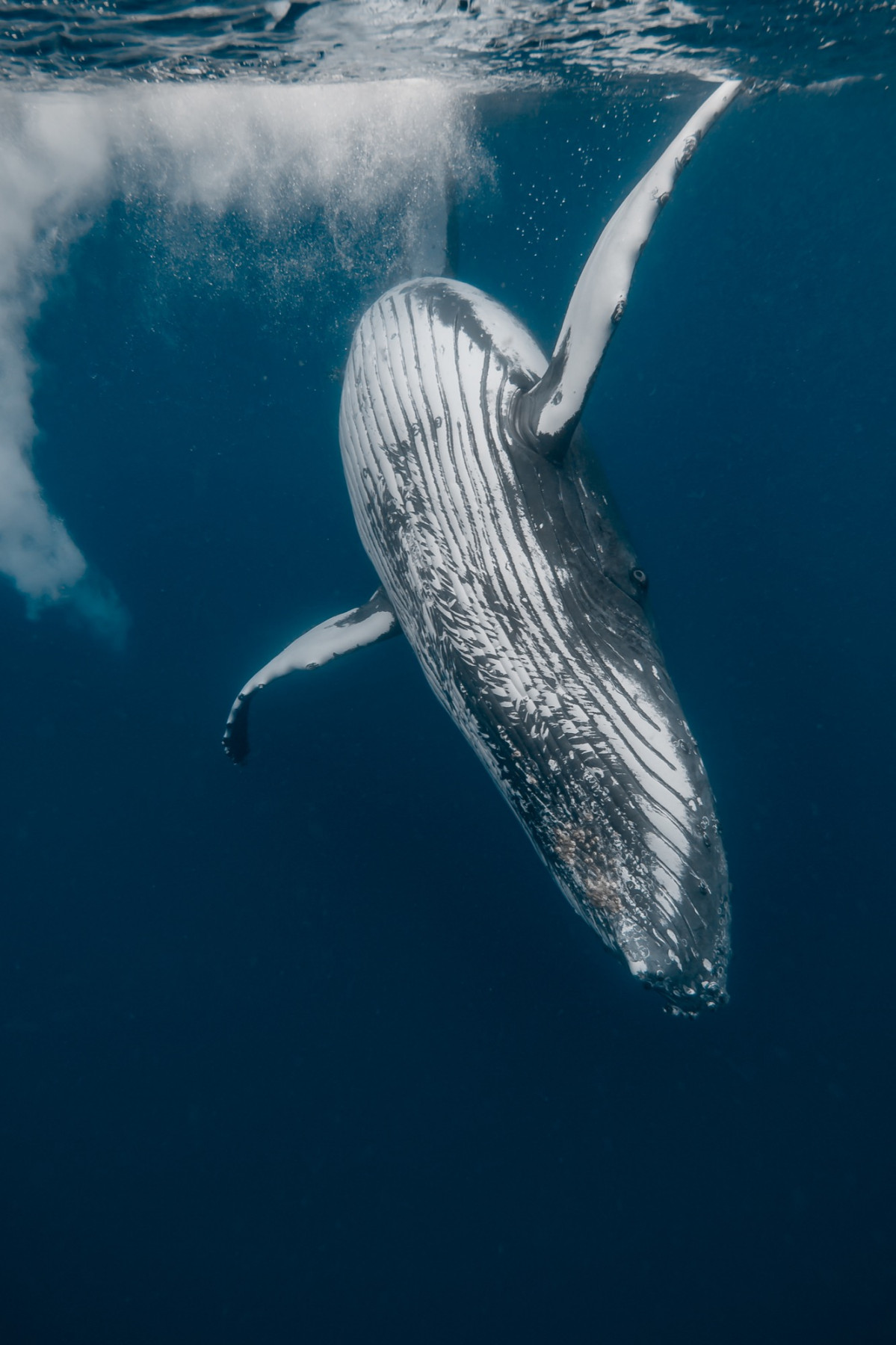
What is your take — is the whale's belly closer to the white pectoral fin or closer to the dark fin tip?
the white pectoral fin

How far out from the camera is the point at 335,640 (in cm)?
493

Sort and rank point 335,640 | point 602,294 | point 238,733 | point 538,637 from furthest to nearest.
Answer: point 238,733 → point 335,640 → point 538,637 → point 602,294

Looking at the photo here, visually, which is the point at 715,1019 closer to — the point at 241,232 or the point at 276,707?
the point at 276,707

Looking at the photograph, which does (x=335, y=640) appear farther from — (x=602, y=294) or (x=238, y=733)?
(x=602, y=294)

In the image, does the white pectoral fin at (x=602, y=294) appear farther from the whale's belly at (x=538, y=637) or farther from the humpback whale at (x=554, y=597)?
the whale's belly at (x=538, y=637)

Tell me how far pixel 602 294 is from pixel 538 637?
1.75 meters

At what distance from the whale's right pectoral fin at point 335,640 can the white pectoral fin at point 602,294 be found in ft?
Answer: 6.26

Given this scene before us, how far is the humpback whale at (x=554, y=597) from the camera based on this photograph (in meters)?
3.02

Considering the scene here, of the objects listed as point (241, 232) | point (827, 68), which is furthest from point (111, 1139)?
point (827, 68)

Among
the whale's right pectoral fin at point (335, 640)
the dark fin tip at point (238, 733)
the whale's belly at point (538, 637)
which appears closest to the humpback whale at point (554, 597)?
the whale's belly at point (538, 637)

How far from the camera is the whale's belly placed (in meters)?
3.01

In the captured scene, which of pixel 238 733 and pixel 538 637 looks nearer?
pixel 538 637

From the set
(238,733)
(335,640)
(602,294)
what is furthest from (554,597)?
(238,733)

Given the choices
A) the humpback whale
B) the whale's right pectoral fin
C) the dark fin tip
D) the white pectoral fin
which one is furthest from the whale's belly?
the dark fin tip
